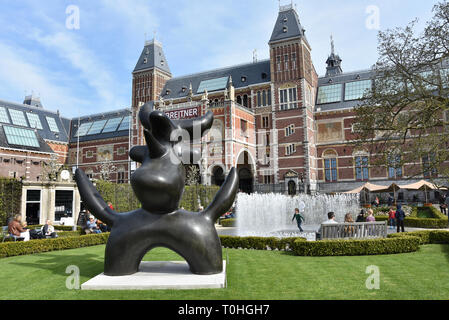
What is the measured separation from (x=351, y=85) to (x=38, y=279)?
126 feet

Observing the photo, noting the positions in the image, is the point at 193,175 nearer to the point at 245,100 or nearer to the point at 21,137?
the point at 245,100

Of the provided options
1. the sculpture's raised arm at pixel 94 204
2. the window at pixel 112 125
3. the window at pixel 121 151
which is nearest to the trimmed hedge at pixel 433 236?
the sculpture's raised arm at pixel 94 204

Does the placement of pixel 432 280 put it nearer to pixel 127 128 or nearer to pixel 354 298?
pixel 354 298

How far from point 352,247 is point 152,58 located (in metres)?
40.2

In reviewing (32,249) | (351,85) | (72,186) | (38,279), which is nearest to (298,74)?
(351,85)

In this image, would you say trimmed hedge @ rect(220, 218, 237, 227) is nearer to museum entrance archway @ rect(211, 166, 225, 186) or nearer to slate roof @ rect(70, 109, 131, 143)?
museum entrance archway @ rect(211, 166, 225, 186)

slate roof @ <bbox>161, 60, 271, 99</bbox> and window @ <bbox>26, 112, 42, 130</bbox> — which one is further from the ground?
slate roof @ <bbox>161, 60, 271, 99</bbox>

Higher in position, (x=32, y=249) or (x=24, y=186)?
(x=24, y=186)

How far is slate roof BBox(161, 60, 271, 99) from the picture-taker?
39281 mm

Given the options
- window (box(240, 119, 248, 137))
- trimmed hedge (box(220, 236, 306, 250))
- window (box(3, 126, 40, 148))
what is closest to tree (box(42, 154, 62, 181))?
window (box(3, 126, 40, 148))

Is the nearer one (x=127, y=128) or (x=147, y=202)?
(x=147, y=202)

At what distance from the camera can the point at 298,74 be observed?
3541 centimetres

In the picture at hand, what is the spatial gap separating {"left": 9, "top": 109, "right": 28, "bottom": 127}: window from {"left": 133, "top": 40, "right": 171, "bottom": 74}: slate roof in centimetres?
1642
